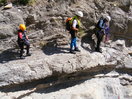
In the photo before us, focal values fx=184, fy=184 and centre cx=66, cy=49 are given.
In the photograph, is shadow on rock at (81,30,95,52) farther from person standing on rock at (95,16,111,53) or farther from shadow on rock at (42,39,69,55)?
shadow on rock at (42,39,69,55)

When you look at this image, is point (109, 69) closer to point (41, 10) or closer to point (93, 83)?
point (93, 83)

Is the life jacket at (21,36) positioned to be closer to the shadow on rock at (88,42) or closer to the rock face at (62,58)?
the rock face at (62,58)

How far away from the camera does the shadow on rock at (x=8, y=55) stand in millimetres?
9227

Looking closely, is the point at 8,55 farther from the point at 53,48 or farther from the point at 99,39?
the point at 99,39

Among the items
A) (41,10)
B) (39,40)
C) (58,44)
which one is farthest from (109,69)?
(41,10)

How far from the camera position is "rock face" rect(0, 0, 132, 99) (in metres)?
8.79

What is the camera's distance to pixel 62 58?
370 inches

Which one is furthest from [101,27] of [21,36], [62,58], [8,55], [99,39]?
[8,55]

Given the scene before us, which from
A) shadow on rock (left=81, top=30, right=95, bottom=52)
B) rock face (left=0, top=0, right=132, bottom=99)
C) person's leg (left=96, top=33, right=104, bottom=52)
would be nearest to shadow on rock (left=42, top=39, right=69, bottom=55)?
rock face (left=0, top=0, right=132, bottom=99)

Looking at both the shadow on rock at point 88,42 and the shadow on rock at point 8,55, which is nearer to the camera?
the shadow on rock at point 8,55

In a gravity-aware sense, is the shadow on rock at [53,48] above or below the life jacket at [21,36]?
below

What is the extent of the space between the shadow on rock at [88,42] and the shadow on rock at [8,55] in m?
3.91

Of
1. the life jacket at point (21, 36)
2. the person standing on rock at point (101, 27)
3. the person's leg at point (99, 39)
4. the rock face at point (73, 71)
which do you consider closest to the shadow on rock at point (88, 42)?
the rock face at point (73, 71)

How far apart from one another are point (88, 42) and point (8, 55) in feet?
15.7
